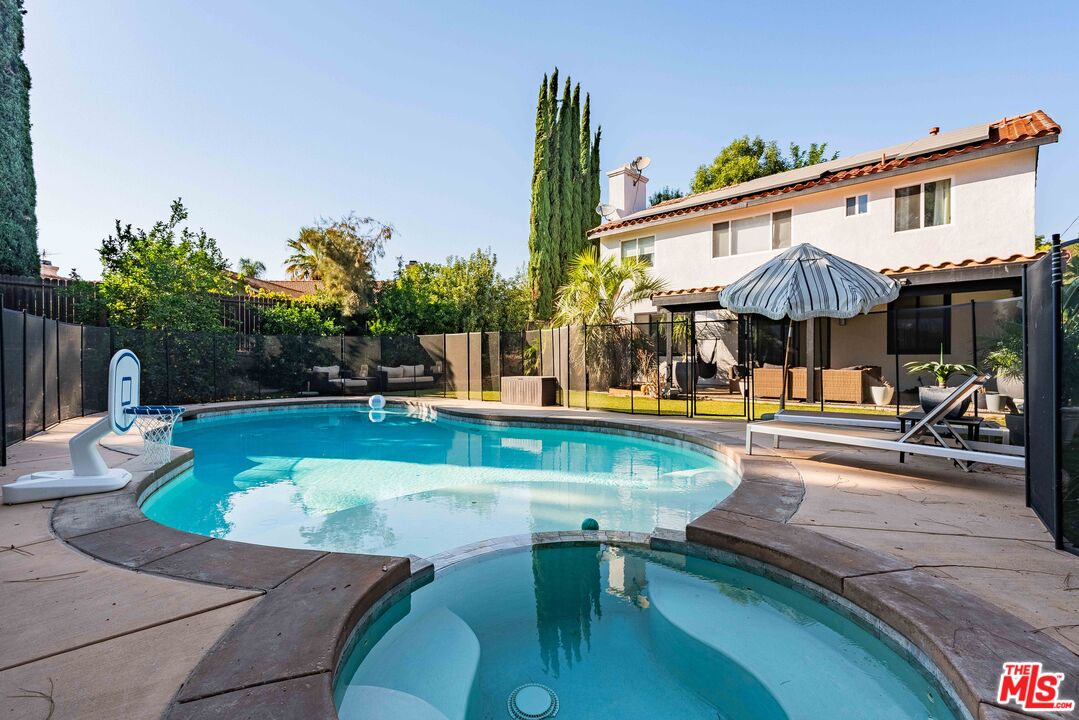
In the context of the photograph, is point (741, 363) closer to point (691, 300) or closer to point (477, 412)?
point (691, 300)

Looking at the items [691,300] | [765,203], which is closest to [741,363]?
[691,300]

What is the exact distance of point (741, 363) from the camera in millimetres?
13328

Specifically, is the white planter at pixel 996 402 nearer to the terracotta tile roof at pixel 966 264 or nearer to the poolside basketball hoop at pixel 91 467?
the terracotta tile roof at pixel 966 264

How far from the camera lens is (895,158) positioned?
37.8 feet

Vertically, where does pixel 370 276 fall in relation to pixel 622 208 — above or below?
below

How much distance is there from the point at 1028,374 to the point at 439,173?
17.8m

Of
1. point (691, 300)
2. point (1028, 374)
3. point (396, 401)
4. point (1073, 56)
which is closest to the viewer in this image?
point (1028, 374)

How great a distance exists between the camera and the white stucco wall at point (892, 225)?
391 inches

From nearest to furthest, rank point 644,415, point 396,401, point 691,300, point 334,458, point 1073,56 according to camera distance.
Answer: point 334,458 → point 644,415 → point 1073,56 → point 691,300 → point 396,401

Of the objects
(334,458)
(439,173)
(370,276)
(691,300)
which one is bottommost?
(334,458)

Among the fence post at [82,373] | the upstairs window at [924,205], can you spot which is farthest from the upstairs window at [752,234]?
the fence post at [82,373]

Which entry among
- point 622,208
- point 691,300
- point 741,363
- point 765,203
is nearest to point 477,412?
point 691,300

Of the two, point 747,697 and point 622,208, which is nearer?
point 747,697

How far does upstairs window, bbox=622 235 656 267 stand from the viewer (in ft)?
51.4
